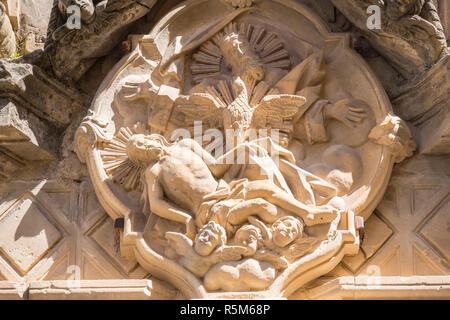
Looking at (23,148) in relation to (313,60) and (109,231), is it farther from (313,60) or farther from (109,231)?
(313,60)

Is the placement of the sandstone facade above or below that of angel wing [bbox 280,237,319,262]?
above

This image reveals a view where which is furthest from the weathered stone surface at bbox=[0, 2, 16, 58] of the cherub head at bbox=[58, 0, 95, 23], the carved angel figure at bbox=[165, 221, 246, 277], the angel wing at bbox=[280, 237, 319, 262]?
the angel wing at bbox=[280, 237, 319, 262]

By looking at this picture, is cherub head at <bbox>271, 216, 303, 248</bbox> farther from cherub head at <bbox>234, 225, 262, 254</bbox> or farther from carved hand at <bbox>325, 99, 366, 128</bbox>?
carved hand at <bbox>325, 99, 366, 128</bbox>

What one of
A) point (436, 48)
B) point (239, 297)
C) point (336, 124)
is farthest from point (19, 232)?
point (436, 48)

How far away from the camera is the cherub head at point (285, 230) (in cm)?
463

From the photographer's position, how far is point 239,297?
4496mm

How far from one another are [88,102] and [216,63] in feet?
2.67

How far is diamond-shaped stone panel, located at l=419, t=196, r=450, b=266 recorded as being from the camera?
484 cm

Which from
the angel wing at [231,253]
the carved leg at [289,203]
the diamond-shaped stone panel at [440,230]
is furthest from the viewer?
the diamond-shaped stone panel at [440,230]

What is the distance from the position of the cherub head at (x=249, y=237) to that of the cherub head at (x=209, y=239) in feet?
0.24

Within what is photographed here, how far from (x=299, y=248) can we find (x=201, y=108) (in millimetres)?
Answer: 1054

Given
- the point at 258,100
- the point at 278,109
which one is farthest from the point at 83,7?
the point at 278,109

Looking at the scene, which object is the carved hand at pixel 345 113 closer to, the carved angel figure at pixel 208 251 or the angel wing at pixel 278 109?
the angel wing at pixel 278 109

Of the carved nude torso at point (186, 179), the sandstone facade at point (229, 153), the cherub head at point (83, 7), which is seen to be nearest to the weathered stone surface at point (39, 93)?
the sandstone facade at point (229, 153)
